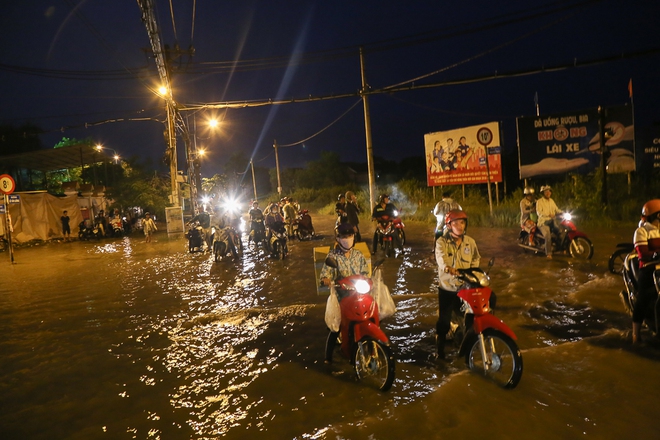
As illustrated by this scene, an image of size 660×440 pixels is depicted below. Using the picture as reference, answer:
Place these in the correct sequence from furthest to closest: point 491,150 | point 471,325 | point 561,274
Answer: point 491,150 < point 561,274 < point 471,325

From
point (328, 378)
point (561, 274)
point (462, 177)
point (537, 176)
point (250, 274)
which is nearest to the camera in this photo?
point (328, 378)

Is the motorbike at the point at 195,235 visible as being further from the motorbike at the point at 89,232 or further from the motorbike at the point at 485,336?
the motorbike at the point at 485,336

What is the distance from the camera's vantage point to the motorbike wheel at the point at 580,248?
10266 mm

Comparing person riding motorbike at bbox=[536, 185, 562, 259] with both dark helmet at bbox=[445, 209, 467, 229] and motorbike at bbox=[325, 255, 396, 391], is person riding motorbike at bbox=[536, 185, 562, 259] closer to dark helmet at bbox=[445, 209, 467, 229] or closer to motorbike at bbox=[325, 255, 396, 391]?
dark helmet at bbox=[445, 209, 467, 229]

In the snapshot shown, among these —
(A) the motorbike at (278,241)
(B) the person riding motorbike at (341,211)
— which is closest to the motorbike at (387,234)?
(B) the person riding motorbike at (341,211)

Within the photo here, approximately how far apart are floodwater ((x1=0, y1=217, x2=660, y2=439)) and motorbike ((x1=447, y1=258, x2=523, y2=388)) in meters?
0.16

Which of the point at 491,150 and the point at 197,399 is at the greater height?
the point at 491,150

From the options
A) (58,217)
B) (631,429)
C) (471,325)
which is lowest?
(631,429)

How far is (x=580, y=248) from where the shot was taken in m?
10.3

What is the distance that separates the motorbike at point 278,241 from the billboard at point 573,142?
12.0 m

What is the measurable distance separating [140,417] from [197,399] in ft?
1.81

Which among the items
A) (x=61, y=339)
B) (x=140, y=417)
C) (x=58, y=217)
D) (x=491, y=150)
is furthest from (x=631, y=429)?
(x=58, y=217)

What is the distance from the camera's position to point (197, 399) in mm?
4820

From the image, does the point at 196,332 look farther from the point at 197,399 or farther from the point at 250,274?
the point at 250,274
